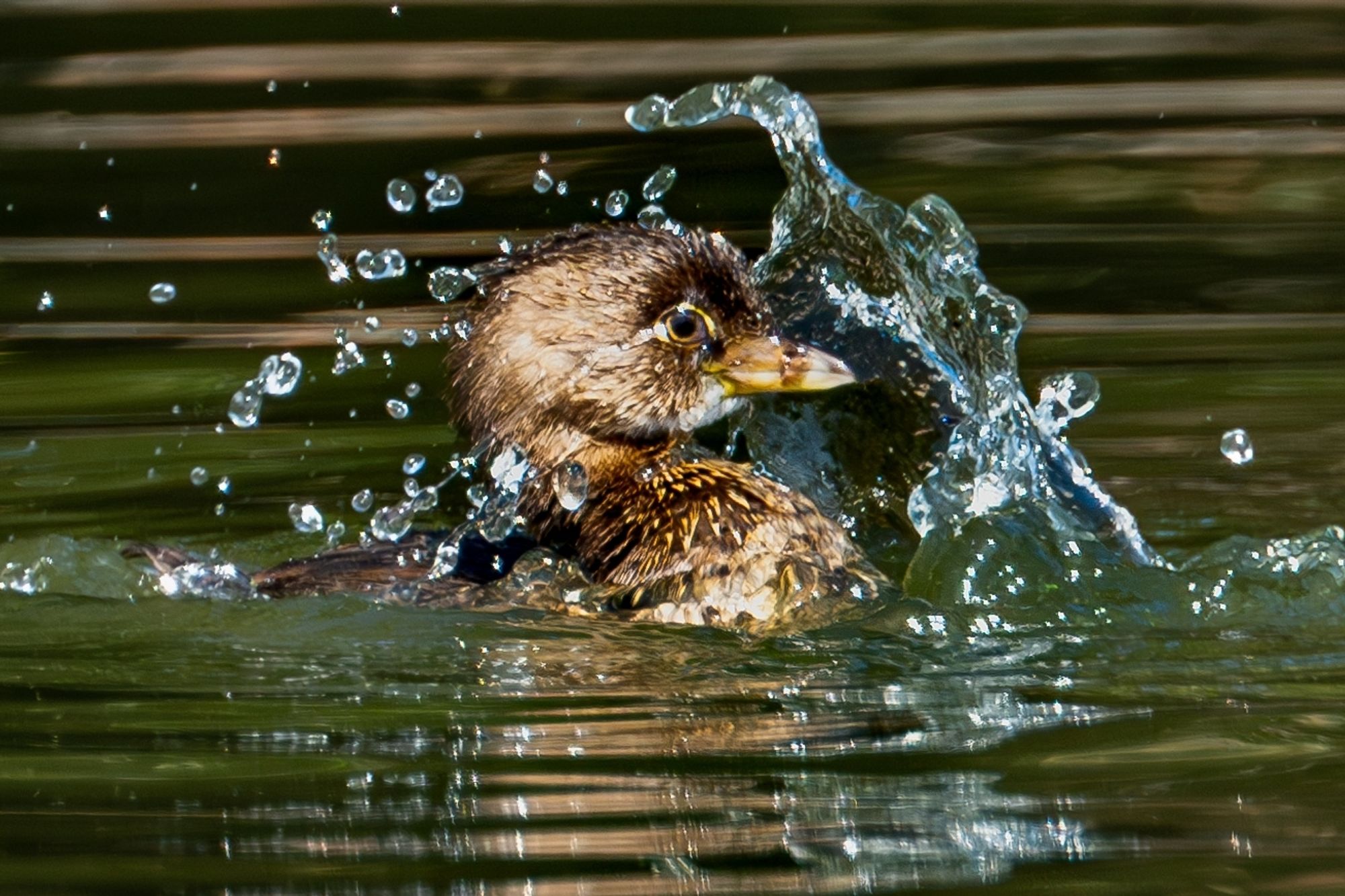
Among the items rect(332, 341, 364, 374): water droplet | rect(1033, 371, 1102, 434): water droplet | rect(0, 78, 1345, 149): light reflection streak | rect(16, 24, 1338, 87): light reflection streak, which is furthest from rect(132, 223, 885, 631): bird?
rect(16, 24, 1338, 87): light reflection streak

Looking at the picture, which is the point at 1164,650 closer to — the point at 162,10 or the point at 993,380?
the point at 993,380

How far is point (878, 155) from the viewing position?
8.55 metres

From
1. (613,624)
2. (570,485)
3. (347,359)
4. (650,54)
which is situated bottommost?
(613,624)

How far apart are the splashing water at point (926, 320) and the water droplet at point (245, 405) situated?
174 centimetres

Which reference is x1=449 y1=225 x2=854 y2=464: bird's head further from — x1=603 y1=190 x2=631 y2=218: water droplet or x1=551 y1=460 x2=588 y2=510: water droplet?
x1=603 y1=190 x2=631 y2=218: water droplet

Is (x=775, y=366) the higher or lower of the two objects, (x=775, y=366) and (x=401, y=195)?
the lower

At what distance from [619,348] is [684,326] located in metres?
0.18

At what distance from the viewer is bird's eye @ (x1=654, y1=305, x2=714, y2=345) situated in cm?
570

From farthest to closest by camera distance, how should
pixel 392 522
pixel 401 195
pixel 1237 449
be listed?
pixel 401 195 → pixel 1237 449 → pixel 392 522

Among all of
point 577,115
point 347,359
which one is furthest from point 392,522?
point 577,115

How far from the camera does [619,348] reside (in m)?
5.66

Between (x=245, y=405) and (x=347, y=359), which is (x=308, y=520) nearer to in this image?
(x=245, y=405)

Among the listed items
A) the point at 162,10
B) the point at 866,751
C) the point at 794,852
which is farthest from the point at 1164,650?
the point at 162,10

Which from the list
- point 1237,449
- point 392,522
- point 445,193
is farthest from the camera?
point 445,193
